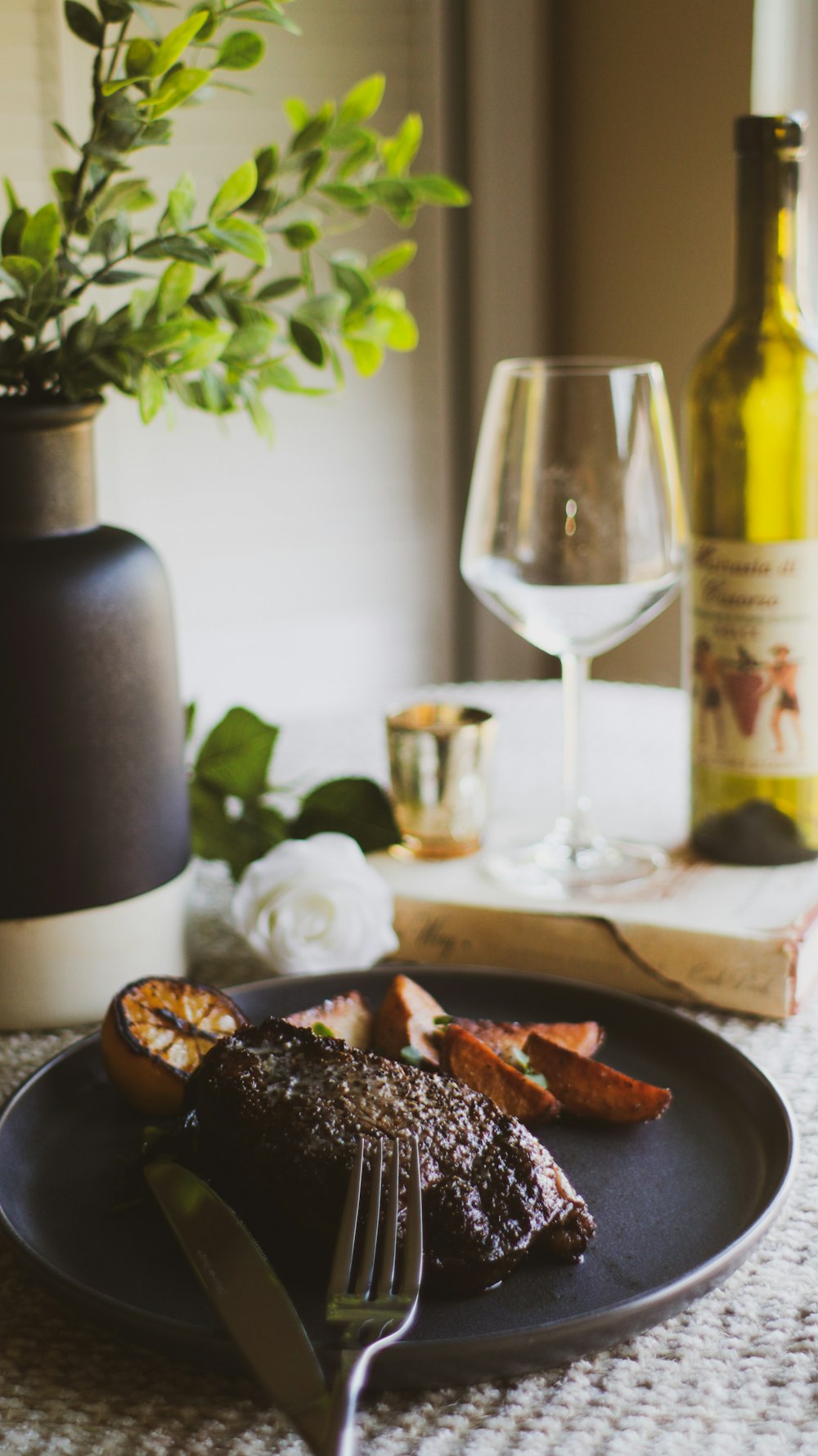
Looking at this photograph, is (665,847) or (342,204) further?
(665,847)

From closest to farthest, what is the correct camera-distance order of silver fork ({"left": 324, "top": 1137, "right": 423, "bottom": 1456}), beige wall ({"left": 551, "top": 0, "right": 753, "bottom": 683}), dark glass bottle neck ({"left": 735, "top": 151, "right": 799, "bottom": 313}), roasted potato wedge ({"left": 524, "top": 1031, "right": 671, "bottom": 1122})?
silver fork ({"left": 324, "top": 1137, "right": 423, "bottom": 1456}) → roasted potato wedge ({"left": 524, "top": 1031, "right": 671, "bottom": 1122}) → dark glass bottle neck ({"left": 735, "top": 151, "right": 799, "bottom": 313}) → beige wall ({"left": 551, "top": 0, "right": 753, "bottom": 683})

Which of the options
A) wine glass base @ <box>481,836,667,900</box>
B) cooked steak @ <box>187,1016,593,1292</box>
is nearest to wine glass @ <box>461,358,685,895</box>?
wine glass base @ <box>481,836,667,900</box>

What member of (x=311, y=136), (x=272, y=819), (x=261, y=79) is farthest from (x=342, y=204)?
(x=261, y=79)

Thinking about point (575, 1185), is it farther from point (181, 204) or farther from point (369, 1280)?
point (181, 204)

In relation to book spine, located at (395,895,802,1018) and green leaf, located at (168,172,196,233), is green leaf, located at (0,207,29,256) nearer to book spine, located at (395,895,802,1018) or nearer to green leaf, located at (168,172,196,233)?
green leaf, located at (168,172,196,233)

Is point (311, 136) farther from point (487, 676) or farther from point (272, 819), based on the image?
point (487, 676)

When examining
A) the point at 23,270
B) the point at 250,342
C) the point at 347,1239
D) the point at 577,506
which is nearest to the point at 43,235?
the point at 23,270

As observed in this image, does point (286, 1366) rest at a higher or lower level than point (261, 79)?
lower
